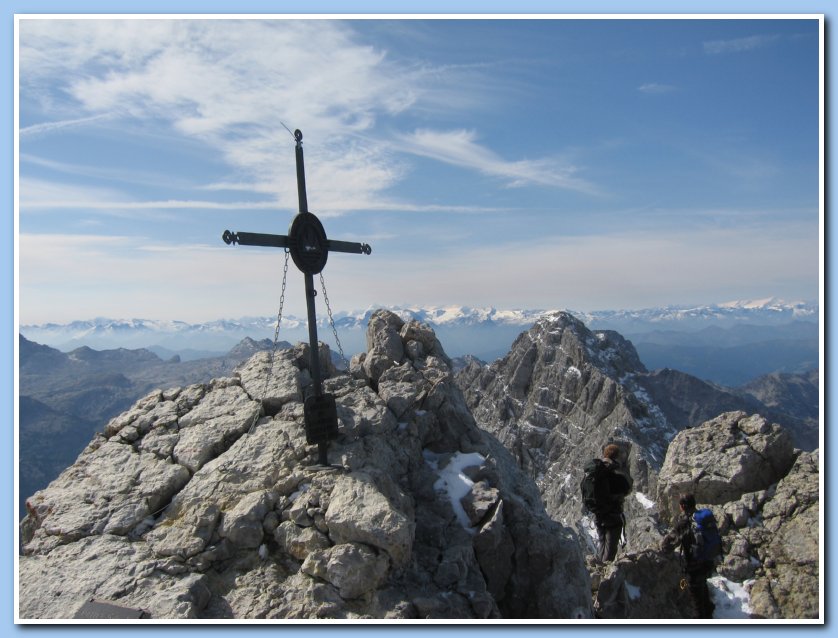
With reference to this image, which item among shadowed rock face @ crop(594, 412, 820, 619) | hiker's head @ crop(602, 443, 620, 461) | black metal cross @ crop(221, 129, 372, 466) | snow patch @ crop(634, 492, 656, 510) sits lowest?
snow patch @ crop(634, 492, 656, 510)

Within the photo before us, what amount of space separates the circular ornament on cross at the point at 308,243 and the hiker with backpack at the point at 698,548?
1129 centimetres

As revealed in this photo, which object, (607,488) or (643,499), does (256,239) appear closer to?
(607,488)

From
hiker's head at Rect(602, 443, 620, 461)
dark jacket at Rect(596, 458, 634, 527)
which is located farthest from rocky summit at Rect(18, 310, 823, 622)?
hiker's head at Rect(602, 443, 620, 461)

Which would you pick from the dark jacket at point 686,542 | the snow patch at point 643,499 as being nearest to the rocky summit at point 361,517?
the dark jacket at point 686,542

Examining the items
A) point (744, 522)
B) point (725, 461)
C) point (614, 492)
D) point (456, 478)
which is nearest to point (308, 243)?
point (456, 478)

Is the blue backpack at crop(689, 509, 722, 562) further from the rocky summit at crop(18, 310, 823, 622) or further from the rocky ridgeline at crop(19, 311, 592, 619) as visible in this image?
the rocky ridgeline at crop(19, 311, 592, 619)

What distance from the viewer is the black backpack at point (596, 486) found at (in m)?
14.3

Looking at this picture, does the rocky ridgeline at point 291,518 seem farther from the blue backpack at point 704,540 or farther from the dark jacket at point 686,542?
the blue backpack at point 704,540

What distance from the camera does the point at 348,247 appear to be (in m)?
15.6

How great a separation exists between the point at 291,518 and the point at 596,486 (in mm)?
8173

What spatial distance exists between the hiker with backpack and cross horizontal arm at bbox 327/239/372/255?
1092 cm

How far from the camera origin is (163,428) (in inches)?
646

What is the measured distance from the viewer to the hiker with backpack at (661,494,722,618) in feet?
41.8

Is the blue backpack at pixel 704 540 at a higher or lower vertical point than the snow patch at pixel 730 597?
higher
